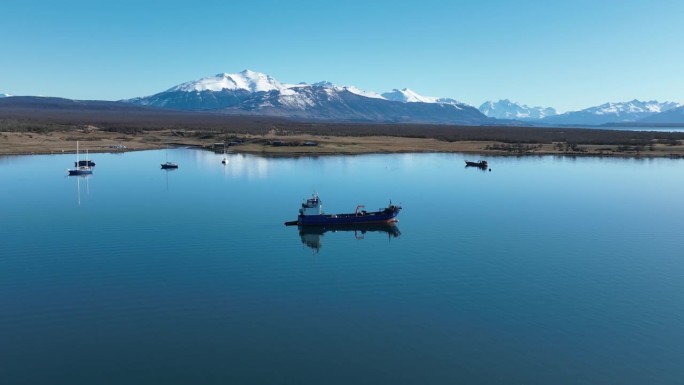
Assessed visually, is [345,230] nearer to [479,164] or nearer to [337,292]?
[337,292]

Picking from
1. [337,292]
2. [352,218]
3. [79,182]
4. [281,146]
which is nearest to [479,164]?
[281,146]

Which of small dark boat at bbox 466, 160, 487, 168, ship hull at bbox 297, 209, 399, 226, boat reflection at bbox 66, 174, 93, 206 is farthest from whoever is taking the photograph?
Result: small dark boat at bbox 466, 160, 487, 168

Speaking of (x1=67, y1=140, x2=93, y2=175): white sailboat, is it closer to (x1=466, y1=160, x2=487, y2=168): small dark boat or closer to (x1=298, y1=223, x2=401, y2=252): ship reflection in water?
(x1=298, y1=223, x2=401, y2=252): ship reflection in water

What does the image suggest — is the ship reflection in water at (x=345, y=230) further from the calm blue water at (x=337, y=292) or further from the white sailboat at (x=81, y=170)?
the white sailboat at (x=81, y=170)

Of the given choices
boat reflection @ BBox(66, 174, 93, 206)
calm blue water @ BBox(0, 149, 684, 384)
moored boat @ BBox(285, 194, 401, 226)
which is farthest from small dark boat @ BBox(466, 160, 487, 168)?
boat reflection @ BBox(66, 174, 93, 206)

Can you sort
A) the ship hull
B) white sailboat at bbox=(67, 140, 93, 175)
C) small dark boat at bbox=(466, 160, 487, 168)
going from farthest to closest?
small dark boat at bbox=(466, 160, 487, 168)
white sailboat at bbox=(67, 140, 93, 175)
the ship hull

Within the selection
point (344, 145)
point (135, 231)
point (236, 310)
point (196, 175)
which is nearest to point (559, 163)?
point (344, 145)
